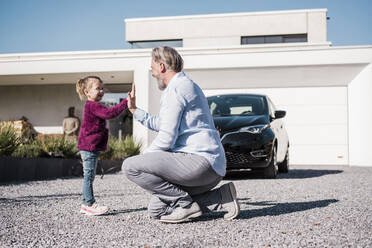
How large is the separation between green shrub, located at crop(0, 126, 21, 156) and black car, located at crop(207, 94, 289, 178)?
12.5 feet

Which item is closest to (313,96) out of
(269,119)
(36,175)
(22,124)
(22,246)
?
(269,119)

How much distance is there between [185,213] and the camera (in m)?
3.23

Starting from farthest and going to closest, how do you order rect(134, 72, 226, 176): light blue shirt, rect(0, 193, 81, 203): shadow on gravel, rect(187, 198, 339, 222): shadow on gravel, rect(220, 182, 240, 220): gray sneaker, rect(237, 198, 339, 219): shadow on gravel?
rect(0, 193, 81, 203): shadow on gravel → rect(237, 198, 339, 219): shadow on gravel → rect(187, 198, 339, 222): shadow on gravel → rect(220, 182, 240, 220): gray sneaker → rect(134, 72, 226, 176): light blue shirt

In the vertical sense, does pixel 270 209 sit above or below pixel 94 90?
below

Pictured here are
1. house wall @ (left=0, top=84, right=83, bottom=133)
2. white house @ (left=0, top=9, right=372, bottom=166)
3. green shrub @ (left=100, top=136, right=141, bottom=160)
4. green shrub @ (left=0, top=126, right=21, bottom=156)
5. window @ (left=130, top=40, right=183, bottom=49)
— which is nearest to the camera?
green shrub @ (left=0, top=126, right=21, bottom=156)

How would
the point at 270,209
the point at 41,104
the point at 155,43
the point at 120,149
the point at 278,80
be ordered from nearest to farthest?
the point at 270,209
the point at 120,149
the point at 278,80
the point at 41,104
the point at 155,43

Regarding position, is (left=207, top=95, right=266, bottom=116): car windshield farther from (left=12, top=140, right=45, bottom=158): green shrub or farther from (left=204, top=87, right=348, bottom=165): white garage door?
(left=204, top=87, right=348, bottom=165): white garage door

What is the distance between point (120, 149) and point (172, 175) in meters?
7.43

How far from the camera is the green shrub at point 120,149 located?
10.0 metres

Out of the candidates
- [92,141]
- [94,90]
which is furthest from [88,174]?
[94,90]

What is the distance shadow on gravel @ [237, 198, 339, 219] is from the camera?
12.2 feet

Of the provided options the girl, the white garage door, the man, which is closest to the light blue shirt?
the man

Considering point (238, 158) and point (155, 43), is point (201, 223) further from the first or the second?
point (155, 43)

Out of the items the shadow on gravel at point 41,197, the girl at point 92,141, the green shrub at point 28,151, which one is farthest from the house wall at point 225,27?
the girl at point 92,141
